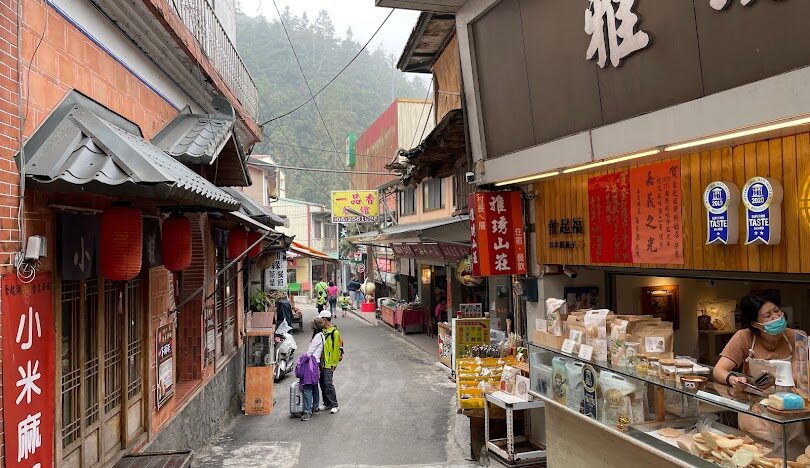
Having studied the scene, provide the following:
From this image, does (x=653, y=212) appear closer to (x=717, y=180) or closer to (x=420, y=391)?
(x=717, y=180)

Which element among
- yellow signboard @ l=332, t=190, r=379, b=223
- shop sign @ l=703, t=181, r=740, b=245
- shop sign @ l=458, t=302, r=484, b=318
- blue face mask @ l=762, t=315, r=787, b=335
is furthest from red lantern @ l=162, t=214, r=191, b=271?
yellow signboard @ l=332, t=190, r=379, b=223

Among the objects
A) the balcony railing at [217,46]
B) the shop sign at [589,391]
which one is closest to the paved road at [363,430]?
the shop sign at [589,391]

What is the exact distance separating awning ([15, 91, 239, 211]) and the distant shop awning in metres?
6.53

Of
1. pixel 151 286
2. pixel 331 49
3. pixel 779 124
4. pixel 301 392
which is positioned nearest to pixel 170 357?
pixel 151 286

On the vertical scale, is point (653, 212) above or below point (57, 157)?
below

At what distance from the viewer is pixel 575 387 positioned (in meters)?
6.48

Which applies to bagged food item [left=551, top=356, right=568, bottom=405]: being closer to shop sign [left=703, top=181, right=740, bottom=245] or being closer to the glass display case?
the glass display case

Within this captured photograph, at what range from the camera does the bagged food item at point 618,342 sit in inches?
231

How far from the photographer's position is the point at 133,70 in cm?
720

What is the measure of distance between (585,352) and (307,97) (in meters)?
57.2

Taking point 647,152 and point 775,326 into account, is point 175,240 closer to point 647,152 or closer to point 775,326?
point 647,152

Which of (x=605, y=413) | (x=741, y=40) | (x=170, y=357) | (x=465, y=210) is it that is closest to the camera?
(x=741, y=40)

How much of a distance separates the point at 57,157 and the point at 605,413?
5.80 m

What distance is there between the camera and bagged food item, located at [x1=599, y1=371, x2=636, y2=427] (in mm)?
5539
